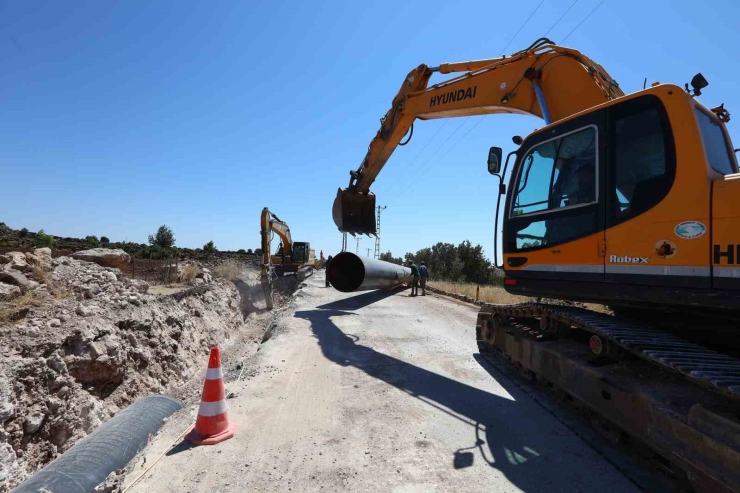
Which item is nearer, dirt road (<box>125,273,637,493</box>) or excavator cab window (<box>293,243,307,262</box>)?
dirt road (<box>125,273,637,493</box>)

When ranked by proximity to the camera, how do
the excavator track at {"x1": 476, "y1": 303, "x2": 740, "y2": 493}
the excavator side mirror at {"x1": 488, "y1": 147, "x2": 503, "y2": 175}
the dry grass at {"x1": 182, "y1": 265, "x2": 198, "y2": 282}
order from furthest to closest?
the dry grass at {"x1": 182, "y1": 265, "x2": 198, "y2": 282}, the excavator side mirror at {"x1": 488, "y1": 147, "x2": 503, "y2": 175}, the excavator track at {"x1": 476, "y1": 303, "x2": 740, "y2": 493}

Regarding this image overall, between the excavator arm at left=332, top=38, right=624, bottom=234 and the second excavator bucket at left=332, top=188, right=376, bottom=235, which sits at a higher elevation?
the excavator arm at left=332, top=38, right=624, bottom=234

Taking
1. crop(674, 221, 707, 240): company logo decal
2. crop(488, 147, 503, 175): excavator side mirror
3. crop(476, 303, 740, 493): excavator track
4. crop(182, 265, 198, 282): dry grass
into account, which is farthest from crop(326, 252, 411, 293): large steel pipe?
crop(674, 221, 707, 240): company logo decal

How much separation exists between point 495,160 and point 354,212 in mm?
6612

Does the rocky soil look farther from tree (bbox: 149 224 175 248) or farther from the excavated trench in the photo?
tree (bbox: 149 224 175 248)

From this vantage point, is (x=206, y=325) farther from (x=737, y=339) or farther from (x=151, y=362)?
(x=737, y=339)

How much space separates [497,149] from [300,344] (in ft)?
15.3

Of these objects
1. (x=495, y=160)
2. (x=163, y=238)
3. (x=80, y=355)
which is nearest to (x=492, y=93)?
(x=495, y=160)

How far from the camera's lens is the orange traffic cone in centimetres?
335

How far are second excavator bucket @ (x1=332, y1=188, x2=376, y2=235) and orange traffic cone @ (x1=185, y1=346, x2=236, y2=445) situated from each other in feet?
25.5

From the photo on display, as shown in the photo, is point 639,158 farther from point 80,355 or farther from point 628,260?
point 80,355

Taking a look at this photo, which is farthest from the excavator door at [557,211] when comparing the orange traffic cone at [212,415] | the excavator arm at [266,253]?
the excavator arm at [266,253]

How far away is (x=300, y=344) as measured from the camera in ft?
23.0

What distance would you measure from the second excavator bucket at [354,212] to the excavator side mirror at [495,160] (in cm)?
646
